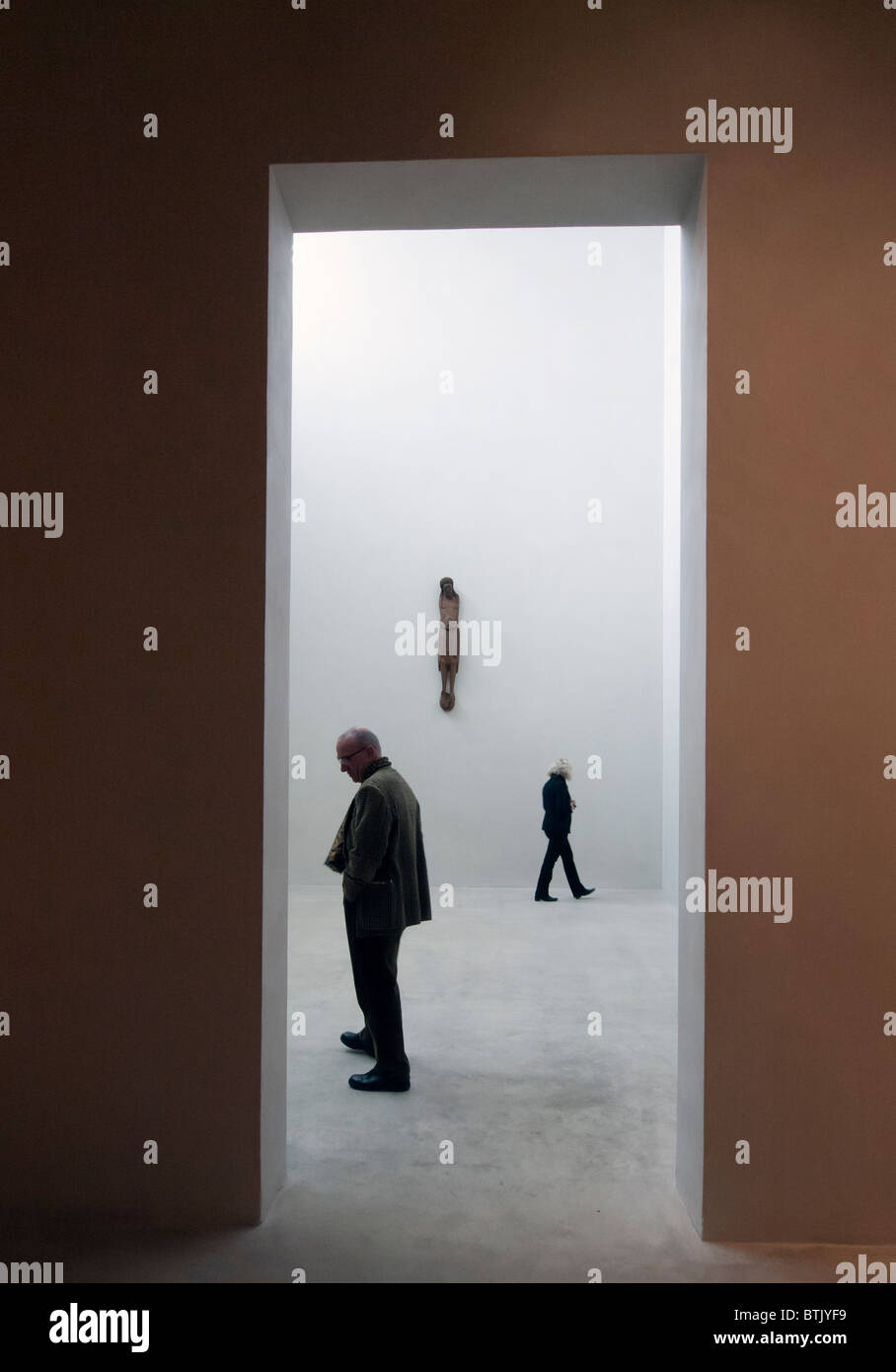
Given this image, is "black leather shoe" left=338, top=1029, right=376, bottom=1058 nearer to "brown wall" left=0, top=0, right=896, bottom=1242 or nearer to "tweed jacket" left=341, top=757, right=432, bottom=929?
"tweed jacket" left=341, top=757, right=432, bottom=929

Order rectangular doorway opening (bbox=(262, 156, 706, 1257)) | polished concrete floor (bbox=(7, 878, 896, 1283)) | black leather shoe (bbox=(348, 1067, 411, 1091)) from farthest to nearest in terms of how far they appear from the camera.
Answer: rectangular doorway opening (bbox=(262, 156, 706, 1257)) < black leather shoe (bbox=(348, 1067, 411, 1091)) < polished concrete floor (bbox=(7, 878, 896, 1283))

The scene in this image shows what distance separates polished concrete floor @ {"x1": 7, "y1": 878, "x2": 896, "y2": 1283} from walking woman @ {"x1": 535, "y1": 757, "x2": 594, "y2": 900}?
82.1 inches

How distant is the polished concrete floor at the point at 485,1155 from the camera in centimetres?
298

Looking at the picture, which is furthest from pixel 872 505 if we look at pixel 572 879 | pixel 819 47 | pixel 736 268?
pixel 572 879

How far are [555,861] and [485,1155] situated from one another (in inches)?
209

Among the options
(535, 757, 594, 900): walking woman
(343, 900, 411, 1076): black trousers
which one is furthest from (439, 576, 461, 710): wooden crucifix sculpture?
(343, 900, 411, 1076): black trousers

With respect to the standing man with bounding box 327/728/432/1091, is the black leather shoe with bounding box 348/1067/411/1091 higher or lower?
lower

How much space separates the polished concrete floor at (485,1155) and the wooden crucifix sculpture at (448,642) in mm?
3452

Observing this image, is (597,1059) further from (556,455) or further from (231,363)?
(556,455)

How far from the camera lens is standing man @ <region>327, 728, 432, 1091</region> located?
14.1 ft

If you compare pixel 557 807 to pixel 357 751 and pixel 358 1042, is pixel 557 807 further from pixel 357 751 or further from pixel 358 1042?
pixel 357 751

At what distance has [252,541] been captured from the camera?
3.23m
